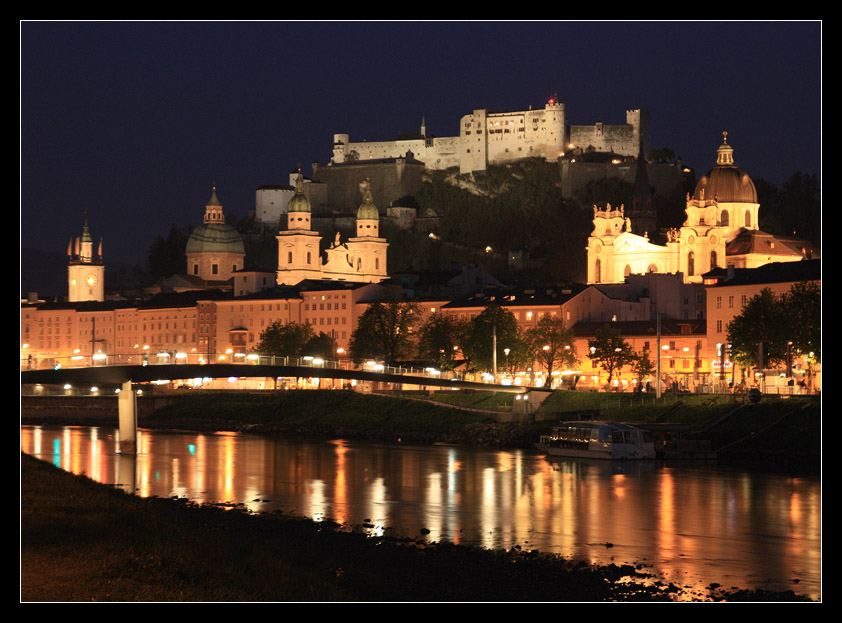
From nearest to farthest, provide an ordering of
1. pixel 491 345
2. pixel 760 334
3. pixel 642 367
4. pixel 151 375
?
pixel 151 375 → pixel 760 334 → pixel 642 367 → pixel 491 345

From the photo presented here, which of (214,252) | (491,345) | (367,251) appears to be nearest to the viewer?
(491,345)

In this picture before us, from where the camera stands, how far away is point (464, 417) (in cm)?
6494

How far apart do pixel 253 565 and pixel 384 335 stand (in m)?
67.5

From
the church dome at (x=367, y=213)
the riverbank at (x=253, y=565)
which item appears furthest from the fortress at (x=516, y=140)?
the riverbank at (x=253, y=565)

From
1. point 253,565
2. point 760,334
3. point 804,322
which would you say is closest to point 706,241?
point 760,334

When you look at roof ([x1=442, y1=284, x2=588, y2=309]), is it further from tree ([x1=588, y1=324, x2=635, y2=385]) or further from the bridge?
the bridge

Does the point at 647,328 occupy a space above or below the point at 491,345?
above

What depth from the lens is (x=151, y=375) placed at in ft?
159

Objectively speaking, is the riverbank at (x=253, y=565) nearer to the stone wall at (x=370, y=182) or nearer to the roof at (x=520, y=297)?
the roof at (x=520, y=297)

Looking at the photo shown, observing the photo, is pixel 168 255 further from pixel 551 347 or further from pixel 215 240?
pixel 551 347

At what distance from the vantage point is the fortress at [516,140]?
14250 cm
